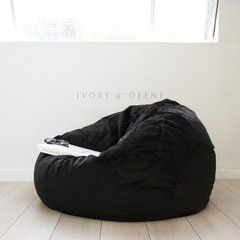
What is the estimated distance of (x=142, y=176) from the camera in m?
1.75

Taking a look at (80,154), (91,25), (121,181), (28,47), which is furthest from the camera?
(91,25)

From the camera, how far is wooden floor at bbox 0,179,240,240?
5.22 ft

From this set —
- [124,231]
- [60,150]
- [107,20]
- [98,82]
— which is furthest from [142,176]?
[107,20]

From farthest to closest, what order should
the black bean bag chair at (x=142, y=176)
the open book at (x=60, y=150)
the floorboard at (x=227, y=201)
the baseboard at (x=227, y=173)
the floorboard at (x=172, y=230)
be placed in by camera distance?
1. the baseboard at (x=227, y=173)
2. the open book at (x=60, y=150)
3. the floorboard at (x=227, y=201)
4. the black bean bag chair at (x=142, y=176)
5. the floorboard at (x=172, y=230)

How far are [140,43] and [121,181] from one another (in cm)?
133

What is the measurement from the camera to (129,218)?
69.3 inches

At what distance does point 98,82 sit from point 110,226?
1.31 metres

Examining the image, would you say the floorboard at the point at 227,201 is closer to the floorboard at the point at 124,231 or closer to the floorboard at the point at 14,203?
the floorboard at the point at 124,231

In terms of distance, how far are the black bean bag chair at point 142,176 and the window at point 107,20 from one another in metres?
1.16

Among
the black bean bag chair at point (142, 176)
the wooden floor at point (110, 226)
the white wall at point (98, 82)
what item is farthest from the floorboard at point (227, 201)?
the white wall at point (98, 82)

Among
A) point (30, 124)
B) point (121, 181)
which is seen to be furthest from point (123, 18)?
point (121, 181)

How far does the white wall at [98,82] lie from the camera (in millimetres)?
2648

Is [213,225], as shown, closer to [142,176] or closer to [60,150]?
[142,176]

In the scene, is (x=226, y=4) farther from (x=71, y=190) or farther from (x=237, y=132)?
(x=71, y=190)
